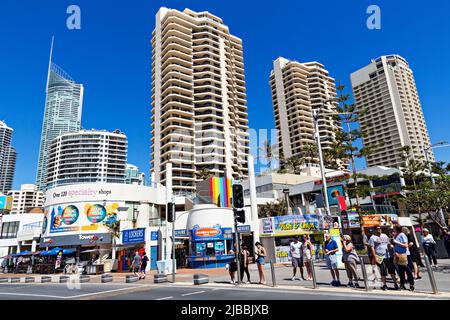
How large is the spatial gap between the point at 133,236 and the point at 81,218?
9098 mm

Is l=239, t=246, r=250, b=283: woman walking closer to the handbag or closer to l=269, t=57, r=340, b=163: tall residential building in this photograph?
the handbag

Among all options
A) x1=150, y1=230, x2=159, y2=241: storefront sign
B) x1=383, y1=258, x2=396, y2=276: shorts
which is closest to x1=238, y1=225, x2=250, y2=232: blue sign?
x1=150, y1=230, x2=159, y2=241: storefront sign

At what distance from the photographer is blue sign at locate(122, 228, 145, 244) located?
28.9 meters

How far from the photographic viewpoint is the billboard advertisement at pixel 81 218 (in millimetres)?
34781

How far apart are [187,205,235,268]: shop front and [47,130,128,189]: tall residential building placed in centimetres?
11569

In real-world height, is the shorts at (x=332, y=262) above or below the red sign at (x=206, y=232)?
below

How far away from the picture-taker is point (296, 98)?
10894 centimetres

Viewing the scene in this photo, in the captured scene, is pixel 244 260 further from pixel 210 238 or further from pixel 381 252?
pixel 210 238

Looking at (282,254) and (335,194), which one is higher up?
(335,194)

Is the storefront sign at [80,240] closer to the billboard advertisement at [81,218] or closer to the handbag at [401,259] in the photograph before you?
the billboard advertisement at [81,218]

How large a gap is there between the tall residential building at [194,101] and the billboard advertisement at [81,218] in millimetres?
35242

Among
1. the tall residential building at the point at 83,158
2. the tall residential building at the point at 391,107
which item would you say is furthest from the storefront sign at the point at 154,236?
the tall residential building at the point at 83,158

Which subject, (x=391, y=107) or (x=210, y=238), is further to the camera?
(x=391, y=107)

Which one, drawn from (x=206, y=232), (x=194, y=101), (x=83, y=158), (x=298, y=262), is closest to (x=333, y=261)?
(x=298, y=262)
